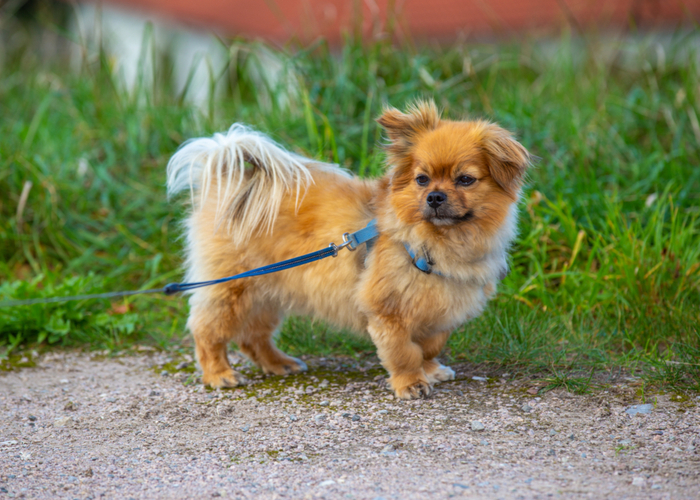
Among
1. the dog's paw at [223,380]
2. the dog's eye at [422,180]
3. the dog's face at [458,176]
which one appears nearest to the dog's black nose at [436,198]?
the dog's face at [458,176]

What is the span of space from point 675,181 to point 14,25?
1345cm

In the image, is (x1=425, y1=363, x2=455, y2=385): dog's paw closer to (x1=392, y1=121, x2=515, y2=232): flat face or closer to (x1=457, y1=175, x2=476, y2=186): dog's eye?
(x1=392, y1=121, x2=515, y2=232): flat face

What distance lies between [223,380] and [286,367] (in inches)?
16.1

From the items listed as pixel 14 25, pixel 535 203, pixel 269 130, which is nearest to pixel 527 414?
pixel 535 203

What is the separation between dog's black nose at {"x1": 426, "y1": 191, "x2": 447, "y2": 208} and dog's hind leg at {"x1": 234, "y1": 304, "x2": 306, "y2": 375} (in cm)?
127

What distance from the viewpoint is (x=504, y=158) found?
3086 mm

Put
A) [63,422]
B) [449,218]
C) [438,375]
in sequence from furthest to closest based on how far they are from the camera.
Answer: [438,375], [63,422], [449,218]

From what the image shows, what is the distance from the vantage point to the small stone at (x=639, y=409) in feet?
9.95

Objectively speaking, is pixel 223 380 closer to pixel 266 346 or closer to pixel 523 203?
pixel 266 346

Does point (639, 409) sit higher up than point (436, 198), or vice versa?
point (436, 198)

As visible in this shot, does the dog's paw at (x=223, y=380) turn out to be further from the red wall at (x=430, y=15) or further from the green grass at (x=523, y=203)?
the red wall at (x=430, y=15)

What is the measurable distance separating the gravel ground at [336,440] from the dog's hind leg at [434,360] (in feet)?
0.20

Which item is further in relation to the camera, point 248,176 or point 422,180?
point 248,176

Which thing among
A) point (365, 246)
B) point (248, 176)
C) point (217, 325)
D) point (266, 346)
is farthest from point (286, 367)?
point (248, 176)
